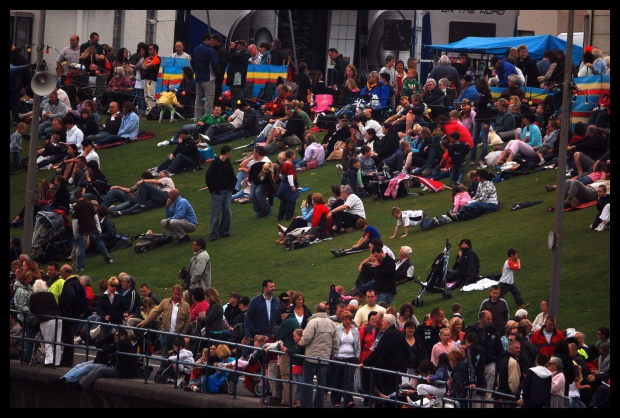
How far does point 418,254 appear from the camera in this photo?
2725cm

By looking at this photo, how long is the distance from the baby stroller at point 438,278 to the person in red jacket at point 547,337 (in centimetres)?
436

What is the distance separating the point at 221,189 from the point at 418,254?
5100 millimetres

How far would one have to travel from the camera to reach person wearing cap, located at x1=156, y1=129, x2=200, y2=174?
3519 cm

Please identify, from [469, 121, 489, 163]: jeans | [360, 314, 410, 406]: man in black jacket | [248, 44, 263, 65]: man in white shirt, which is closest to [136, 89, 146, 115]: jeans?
[248, 44, 263, 65]: man in white shirt

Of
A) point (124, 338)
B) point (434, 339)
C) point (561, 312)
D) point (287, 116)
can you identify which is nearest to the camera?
point (434, 339)

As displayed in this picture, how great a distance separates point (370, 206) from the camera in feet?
102

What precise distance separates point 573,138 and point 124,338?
12897 millimetres

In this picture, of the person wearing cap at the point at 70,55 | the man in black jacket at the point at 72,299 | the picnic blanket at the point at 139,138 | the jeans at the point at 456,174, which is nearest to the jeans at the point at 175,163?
the picnic blanket at the point at 139,138

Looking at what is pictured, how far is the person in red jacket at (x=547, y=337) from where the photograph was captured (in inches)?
789

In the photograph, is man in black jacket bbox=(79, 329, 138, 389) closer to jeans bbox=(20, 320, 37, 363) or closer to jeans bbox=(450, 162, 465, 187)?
jeans bbox=(20, 320, 37, 363)

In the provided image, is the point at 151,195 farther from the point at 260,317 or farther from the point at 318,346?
the point at 318,346

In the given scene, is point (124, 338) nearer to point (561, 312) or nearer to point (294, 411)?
point (294, 411)
